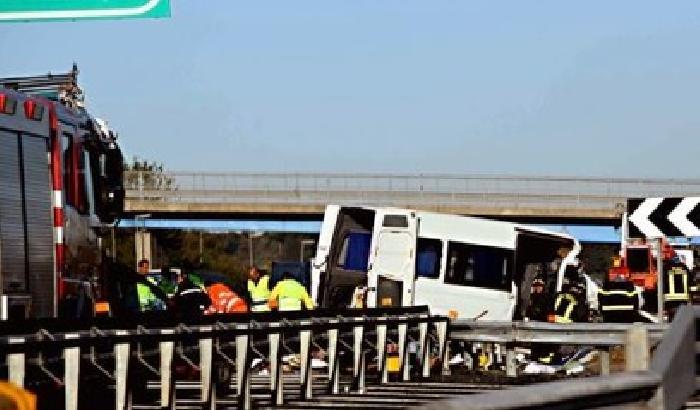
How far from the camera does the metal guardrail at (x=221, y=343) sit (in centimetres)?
1145

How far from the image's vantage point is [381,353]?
16547 mm

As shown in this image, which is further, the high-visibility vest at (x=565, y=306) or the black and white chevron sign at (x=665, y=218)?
the high-visibility vest at (x=565, y=306)

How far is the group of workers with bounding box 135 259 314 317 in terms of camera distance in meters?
22.9

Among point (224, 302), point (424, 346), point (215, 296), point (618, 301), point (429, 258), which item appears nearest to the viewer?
point (424, 346)

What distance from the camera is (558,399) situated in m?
6.04

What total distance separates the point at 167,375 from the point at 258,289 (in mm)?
18426

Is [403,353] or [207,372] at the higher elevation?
[207,372]

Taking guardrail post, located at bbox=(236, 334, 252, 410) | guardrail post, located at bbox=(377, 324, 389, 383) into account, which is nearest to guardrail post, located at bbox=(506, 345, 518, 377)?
guardrail post, located at bbox=(377, 324, 389, 383)

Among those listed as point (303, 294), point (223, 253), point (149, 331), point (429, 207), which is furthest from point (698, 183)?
point (149, 331)

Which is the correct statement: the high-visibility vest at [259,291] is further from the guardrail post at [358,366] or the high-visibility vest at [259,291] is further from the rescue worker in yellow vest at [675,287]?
the guardrail post at [358,366]

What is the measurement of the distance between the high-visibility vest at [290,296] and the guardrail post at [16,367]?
15360mm

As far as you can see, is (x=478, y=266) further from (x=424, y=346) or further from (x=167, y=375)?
(x=167, y=375)

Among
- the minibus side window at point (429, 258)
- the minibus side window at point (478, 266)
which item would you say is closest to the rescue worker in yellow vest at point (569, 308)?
the minibus side window at point (478, 266)

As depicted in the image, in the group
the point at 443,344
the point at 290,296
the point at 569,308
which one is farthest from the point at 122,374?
the point at 569,308
